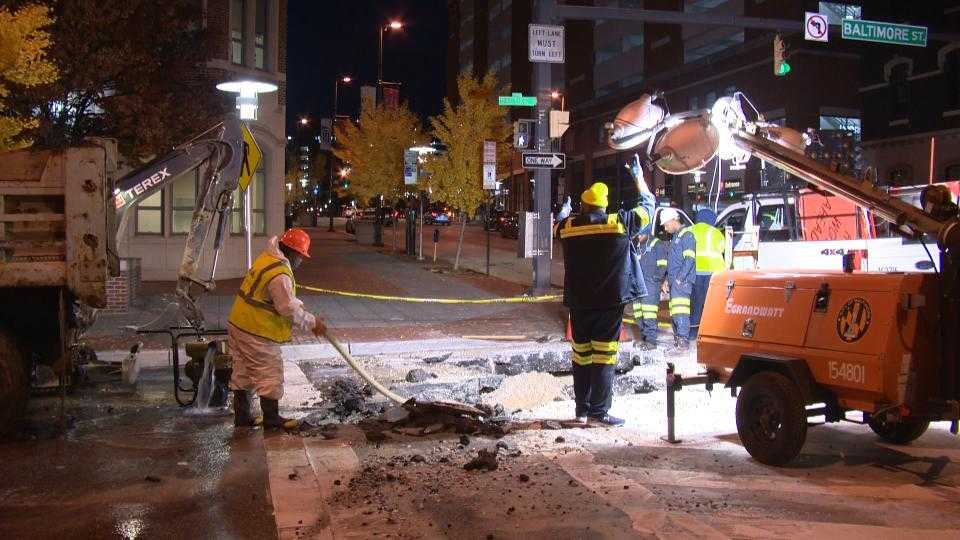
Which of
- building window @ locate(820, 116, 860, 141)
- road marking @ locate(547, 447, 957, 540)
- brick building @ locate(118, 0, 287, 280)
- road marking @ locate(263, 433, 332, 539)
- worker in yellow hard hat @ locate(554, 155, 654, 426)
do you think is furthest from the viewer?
building window @ locate(820, 116, 860, 141)

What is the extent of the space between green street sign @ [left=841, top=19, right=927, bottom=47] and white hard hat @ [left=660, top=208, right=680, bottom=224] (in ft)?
26.6

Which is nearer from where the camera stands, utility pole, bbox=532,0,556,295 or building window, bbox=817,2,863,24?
utility pole, bbox=532,0,556,295

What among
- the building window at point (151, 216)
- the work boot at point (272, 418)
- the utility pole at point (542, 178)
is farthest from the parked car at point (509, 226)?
the work boot at point (272, 418)

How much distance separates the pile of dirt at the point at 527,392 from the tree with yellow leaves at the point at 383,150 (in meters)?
25.3

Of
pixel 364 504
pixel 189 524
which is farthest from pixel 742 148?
pixel 189 524

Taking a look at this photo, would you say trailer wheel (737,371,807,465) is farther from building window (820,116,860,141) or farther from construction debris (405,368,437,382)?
building window (820,116,860,141)

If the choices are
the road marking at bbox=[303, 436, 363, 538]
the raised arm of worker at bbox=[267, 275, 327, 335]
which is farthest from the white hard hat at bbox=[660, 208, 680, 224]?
the raised arm of worker at bbox=[267, 275, 327, 335]

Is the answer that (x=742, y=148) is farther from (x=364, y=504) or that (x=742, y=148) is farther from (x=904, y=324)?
(x=364, y=504)

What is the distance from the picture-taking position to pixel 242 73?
20578 mm

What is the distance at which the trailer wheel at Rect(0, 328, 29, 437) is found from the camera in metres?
6.55

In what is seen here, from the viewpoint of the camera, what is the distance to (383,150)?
3356cm

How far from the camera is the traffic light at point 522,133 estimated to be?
54.5 ft

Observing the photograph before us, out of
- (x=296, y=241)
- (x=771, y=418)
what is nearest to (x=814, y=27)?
(x=771, y=418)

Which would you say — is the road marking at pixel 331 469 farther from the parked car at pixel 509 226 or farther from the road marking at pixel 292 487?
the parked car at pixel 509 226
